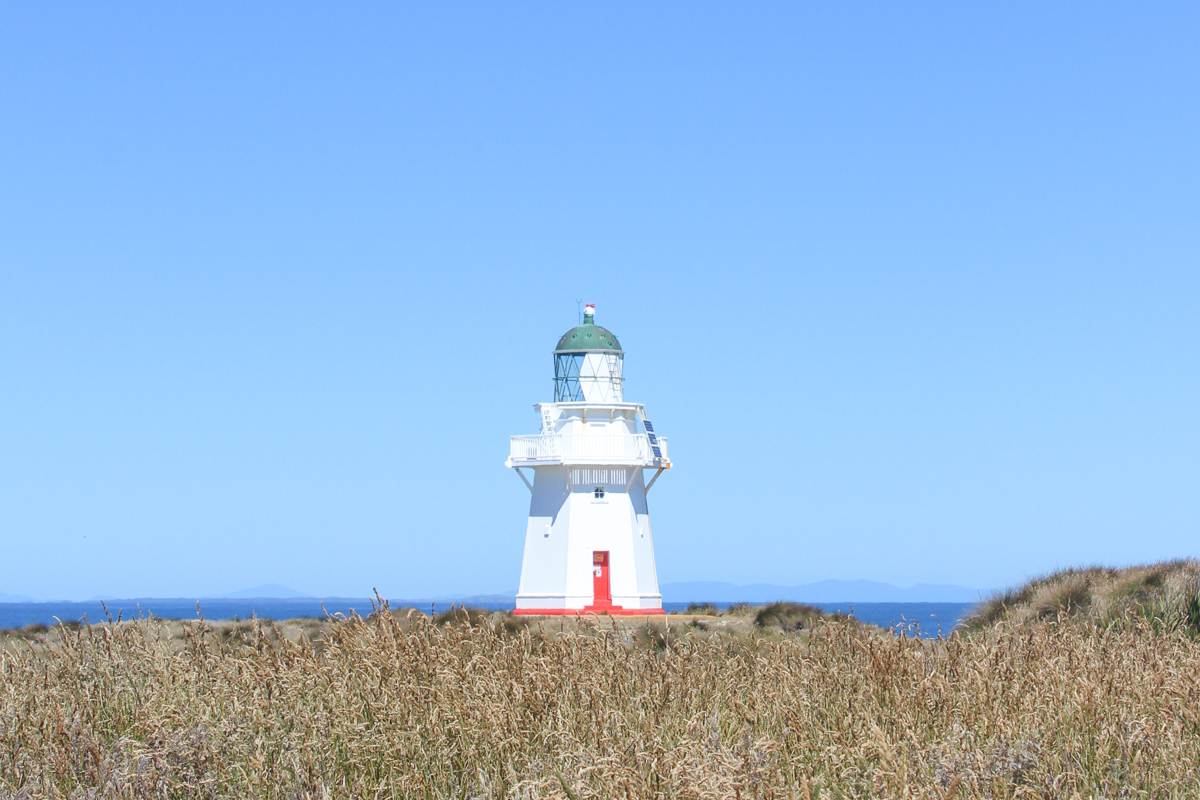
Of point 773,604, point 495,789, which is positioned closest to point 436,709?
point 495,789

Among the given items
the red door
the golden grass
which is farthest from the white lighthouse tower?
the golden grass

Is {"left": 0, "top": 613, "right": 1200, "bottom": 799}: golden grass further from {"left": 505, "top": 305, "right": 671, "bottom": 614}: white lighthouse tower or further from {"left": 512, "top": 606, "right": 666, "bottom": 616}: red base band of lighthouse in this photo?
{"left": 505, "top": 305, "right": 671, "bottom": 614}: white lighthouse tower

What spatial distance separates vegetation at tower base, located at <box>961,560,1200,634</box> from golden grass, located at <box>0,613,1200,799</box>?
5.82 m

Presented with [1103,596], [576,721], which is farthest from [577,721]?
[1103,596]

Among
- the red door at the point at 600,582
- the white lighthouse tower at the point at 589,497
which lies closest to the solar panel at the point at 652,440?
the white lighthouse tower at the point at 589,497

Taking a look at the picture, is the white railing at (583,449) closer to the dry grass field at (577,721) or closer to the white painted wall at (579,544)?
the white painted wall at (579,544)

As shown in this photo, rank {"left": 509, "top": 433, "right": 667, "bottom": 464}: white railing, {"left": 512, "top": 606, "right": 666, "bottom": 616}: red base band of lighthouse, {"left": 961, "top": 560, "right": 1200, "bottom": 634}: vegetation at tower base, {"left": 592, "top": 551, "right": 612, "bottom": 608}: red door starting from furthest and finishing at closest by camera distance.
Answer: {"left": 509, "top": 433, "right": 667, "bottom": 464}: white railing
{"left": 592, "top": 551, "right": 612, "bottom": 608}: red door
{"left": 512, "top": 606, "right": 666, "bottom": 616}: red base band of lighthouse
{"left": 961, "top": 560, "right": 1200, "bottom": 634}: vegetation at tower base

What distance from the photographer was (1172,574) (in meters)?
16.4

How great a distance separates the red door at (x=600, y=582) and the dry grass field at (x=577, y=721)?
26765 millimetres

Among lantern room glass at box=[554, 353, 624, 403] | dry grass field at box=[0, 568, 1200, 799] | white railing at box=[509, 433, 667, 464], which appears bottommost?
dry grass field at box=[0, 568, 1200, 799]

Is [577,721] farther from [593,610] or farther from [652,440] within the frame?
[652,440]

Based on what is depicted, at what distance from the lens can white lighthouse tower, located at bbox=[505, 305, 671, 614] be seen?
115 feet

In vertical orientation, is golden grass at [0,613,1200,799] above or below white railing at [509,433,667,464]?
below

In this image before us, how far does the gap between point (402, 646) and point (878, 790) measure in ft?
8.84
